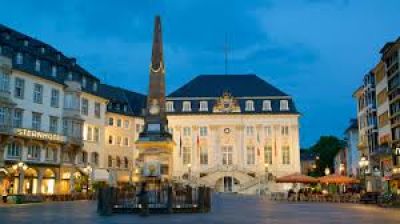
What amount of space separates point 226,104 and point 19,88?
132 feet

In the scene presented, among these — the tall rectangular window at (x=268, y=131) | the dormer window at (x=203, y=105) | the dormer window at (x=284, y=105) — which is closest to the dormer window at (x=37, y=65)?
the dormer window at (x=203, y=105)

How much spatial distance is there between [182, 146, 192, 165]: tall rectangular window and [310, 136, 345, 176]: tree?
37882 mm

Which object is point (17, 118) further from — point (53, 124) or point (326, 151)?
point (326, 151)

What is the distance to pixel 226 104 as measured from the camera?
8281 cm

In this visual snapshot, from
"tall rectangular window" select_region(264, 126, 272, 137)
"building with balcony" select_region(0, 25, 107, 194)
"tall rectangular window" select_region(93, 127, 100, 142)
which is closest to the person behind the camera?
"building with balcony" select_region(0, 25, 107, 194)

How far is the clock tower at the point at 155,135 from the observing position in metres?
45.4

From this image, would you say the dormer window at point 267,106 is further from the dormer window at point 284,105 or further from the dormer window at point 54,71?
the dormer window at point 54,71

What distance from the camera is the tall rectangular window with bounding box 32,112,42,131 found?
50.5 m

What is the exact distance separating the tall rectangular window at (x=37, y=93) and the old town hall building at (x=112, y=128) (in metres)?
0.10

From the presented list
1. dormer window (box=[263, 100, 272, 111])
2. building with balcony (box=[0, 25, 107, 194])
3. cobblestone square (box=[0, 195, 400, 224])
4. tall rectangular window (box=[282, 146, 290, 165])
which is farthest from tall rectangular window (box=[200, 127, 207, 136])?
cobblestone square (box=[0, 195, 400, 224])

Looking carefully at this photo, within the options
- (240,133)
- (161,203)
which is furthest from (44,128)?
(240,133)

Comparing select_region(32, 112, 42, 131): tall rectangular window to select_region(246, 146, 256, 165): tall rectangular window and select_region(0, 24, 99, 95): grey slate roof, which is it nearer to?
select_region(0, 24, 99, 95): grey slate roof

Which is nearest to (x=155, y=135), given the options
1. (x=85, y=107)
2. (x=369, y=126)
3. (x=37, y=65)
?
(x=37, y=65)

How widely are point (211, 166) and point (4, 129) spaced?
42045 millimetres
